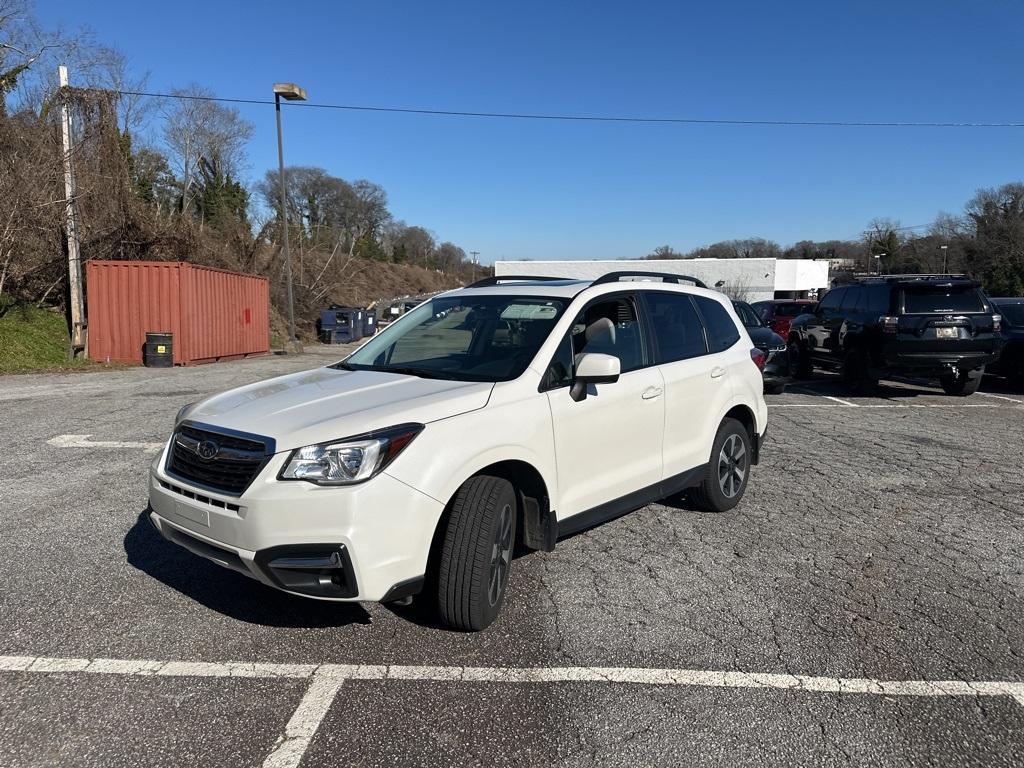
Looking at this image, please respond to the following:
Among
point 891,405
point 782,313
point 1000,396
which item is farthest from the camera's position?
point 782,313

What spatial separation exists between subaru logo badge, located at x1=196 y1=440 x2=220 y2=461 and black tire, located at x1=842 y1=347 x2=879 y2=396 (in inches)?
433

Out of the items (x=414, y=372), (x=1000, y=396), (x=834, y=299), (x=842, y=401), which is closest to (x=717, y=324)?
(x=414, y=372)

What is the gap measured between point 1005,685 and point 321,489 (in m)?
3.06

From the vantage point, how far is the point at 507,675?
311 centimetres

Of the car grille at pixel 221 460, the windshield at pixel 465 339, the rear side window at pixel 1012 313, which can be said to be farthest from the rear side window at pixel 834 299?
the car grille at pixel 221 460

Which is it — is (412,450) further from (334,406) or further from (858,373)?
(858,373)

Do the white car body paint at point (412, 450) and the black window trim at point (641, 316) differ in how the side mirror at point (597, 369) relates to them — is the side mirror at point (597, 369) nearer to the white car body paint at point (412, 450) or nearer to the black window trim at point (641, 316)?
the white car body paint at point (412, 450)

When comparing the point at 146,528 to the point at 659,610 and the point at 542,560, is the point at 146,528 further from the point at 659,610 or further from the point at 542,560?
the point at 659,610

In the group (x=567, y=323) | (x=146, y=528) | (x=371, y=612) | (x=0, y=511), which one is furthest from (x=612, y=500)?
(x=0, y=511)

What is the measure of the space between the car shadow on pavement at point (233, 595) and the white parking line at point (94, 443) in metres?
3.30

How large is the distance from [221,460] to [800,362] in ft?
45.0

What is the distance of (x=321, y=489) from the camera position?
292 cm

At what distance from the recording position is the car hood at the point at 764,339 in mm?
12055

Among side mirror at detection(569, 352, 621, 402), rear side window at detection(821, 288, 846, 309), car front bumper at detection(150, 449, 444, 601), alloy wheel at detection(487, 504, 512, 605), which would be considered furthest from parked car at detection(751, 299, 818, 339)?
car front bumper at detection(150, 449, 444, 601)
